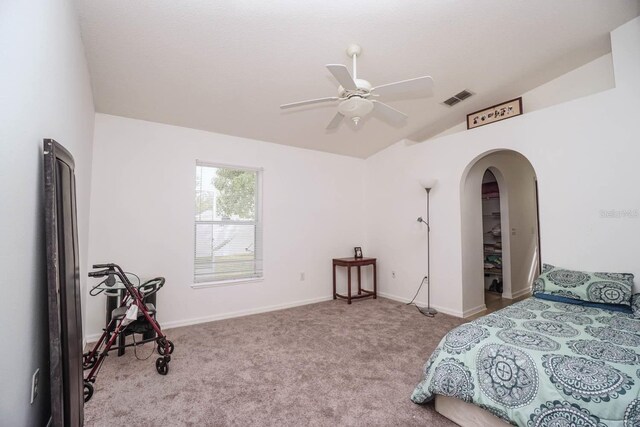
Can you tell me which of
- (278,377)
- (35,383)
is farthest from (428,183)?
(35,383)

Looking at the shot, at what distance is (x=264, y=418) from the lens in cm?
191

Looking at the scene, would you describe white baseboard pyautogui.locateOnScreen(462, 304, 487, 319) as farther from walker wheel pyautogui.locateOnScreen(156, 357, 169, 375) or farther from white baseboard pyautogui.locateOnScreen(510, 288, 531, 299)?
walker wheel pyautogui.locateOnScreen(156, 357, 169, 375)

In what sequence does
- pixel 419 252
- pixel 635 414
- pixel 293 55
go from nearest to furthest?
pixel 635 414 < pixel 293 55 < pixel 419 252

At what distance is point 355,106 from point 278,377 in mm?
2400

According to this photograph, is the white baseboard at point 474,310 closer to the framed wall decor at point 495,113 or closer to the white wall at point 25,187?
the framed wall decor at point 495,113

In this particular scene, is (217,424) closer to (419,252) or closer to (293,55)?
(293,55)

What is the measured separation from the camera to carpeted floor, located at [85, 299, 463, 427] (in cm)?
193

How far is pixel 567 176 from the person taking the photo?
306cm

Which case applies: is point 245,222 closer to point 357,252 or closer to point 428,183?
point 357,252

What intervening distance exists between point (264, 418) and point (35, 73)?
90.8 inches

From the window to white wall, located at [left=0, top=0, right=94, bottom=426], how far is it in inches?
93.0

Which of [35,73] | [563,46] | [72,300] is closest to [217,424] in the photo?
[72,300]

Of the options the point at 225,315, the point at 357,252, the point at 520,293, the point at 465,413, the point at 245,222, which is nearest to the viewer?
the point at 465,413

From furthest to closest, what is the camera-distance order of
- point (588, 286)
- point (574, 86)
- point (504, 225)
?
point (504, 225) < point (574, 86) < point (588, 286)
